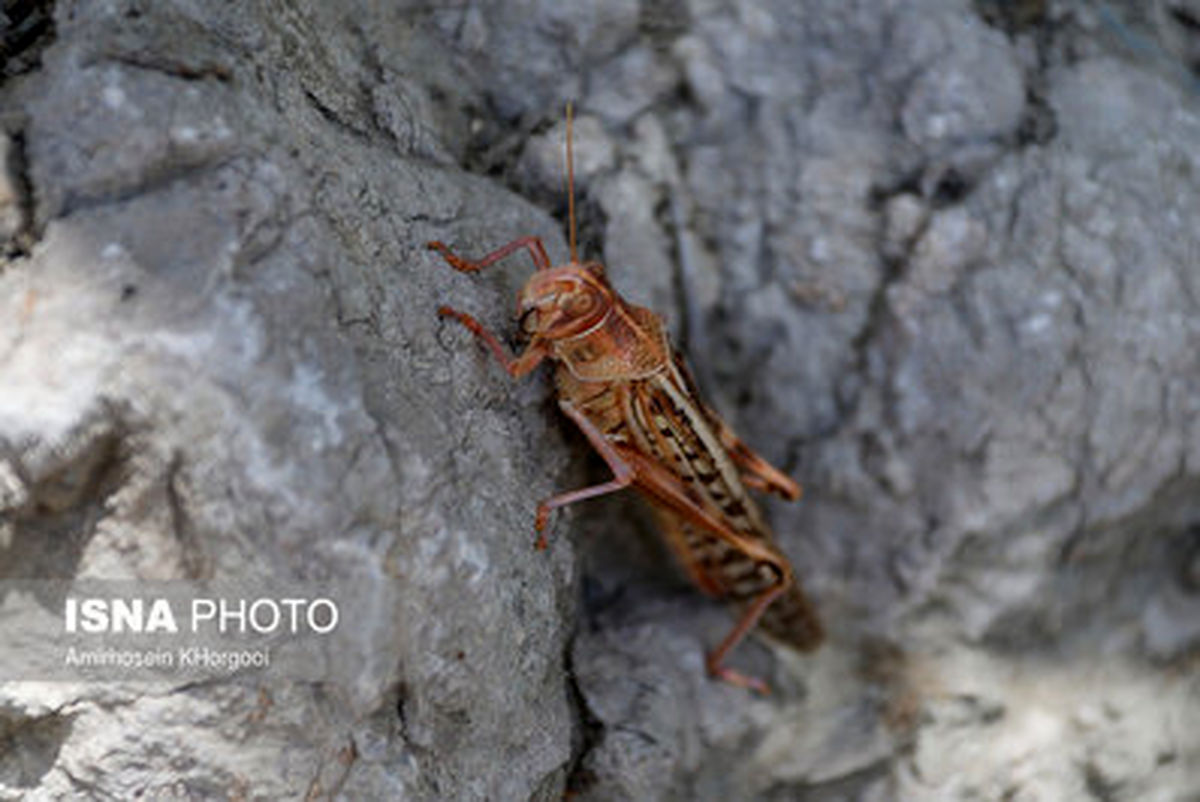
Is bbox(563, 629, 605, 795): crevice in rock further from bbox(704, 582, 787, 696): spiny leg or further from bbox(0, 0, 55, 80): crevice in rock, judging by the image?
bbox(0, 0, 55, 80): crevice in rock

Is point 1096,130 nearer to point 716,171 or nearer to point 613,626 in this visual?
point 716,171

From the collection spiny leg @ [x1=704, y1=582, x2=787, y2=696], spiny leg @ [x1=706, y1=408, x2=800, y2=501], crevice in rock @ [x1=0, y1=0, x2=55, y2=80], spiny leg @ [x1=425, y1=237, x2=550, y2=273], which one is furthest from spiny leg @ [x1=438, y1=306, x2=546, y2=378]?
spiny leg @ [x1=704, y1=582, x2=787, y2=696]

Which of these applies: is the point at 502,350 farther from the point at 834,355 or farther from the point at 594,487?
the point at 834,355

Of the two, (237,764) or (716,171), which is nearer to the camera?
(237,764)

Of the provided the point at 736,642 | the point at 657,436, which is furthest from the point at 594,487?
the point at 736,642

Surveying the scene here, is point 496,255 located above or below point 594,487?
above

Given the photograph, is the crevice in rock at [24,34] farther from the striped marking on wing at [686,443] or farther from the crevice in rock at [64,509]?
the striped marking on wing at [686,443]

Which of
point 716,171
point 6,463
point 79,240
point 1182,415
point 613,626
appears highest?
point 79,240

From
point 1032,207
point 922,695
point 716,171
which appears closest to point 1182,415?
point 1032,207
